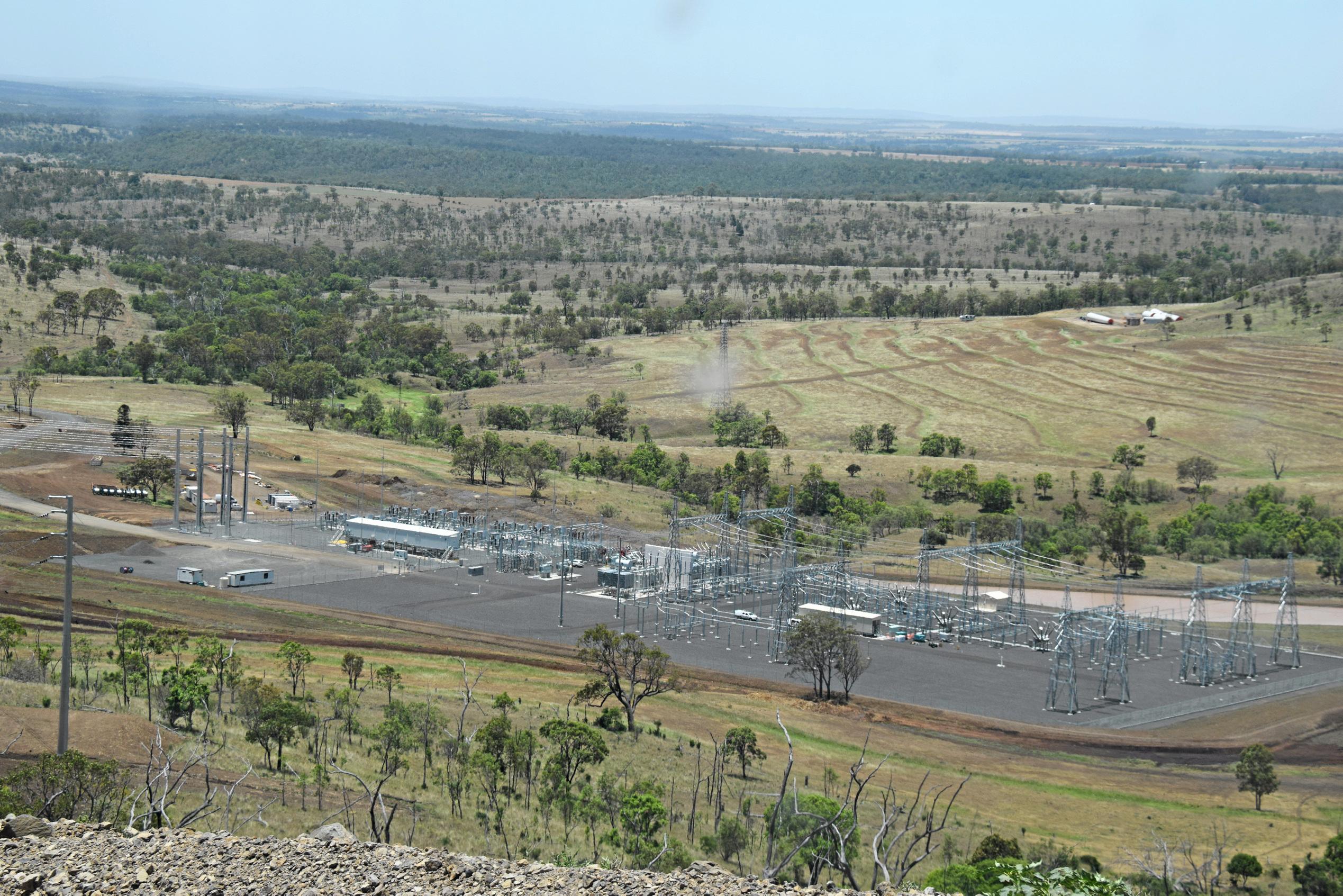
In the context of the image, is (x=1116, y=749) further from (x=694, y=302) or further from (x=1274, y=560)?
(x=694, y=302)

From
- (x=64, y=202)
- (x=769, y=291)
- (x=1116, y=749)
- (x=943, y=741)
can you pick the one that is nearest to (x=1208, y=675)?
(x=1116, y=749)

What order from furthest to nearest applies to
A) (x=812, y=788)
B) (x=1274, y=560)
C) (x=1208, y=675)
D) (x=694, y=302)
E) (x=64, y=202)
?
(x=64, y=202), (x=694, y=302), (x=1274, y=560), (x=1208, y=675), (x=812, y=788)

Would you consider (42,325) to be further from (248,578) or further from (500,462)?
(248,578)

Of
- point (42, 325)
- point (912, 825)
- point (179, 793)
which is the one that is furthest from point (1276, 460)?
point (42, 325)

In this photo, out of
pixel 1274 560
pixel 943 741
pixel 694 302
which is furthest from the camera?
pixel 694 302

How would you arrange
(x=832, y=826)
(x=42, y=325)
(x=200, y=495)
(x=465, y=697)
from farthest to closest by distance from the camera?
1. (x=42, y=325)
2. (x=200, y=495)
3. (x=465, y=697)
4. (x=832, y=826)

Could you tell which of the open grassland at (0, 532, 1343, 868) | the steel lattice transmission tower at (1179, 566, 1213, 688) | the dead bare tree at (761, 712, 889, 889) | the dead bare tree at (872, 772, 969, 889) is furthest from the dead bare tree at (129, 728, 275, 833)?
the steel lattice transmission tower at (1179, 566, 1213, 688)

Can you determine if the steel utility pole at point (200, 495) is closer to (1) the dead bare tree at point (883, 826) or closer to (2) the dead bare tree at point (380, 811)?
(2) the dead bare tree at point (380, 811)

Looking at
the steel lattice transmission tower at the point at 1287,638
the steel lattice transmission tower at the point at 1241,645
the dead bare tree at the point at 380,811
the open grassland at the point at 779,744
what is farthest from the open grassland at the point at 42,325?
the steel lattice transmission tower at the point at 1287,638
